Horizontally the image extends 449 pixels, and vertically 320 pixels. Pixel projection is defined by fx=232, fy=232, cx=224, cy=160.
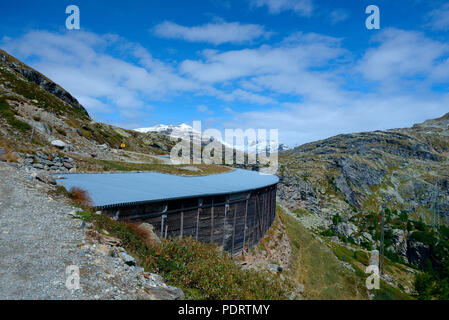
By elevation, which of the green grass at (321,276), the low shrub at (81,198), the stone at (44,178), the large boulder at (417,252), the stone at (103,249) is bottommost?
the large boulder at (417,252)

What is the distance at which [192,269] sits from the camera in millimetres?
9359

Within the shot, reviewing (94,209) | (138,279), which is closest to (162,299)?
(138,279)

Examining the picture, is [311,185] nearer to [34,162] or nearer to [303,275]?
[303,275]

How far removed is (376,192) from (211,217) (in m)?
141

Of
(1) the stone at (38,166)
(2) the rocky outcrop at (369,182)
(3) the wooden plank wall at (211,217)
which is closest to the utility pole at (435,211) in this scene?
(2) the rocky outcrop at (369,182)

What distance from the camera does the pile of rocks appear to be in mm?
17295

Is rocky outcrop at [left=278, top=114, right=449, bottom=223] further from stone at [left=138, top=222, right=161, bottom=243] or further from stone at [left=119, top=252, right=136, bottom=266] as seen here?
stone at [left=119, top=252, right=136, bottom=266]

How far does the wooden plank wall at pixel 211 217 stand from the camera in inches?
562

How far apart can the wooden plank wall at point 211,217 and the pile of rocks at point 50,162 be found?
384 inches

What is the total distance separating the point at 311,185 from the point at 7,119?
10795cm

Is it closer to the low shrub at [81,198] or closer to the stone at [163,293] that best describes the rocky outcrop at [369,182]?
the low shrub at [81,198]

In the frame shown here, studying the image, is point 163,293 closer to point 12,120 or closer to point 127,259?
point 127,259

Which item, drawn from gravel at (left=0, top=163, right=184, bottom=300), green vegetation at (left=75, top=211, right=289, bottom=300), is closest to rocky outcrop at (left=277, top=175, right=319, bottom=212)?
green vegetation at (left=75, top=211, right=289, bottom=300)

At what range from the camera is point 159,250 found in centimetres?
1023
